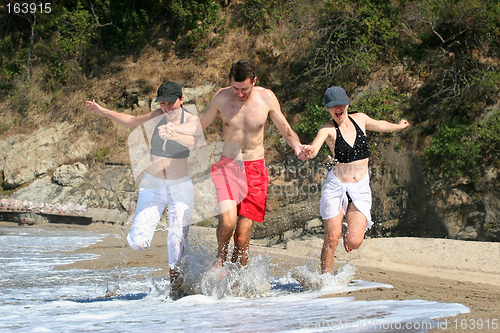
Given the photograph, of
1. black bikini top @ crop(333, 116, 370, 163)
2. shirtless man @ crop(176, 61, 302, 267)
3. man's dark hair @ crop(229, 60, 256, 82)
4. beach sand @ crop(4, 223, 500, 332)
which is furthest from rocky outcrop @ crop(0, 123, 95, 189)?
black bikini top @ crop(333, 116, 370, 163)

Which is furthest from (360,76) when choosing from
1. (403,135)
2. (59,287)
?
(59,287)

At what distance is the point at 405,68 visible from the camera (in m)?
12.3

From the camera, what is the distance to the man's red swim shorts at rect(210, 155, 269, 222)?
14.4 feet

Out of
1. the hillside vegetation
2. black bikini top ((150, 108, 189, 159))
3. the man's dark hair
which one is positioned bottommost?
black bikini top ((150, 108, 189, 159))

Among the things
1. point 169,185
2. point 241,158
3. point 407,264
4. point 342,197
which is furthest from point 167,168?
point 407,264

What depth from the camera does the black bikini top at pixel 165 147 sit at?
4434 mm

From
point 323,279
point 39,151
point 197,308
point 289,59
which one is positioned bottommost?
point 197,308

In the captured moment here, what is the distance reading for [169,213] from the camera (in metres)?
4.37

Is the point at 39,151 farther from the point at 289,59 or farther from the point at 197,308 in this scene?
the point at 197,308

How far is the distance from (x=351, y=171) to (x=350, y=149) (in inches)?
8.4

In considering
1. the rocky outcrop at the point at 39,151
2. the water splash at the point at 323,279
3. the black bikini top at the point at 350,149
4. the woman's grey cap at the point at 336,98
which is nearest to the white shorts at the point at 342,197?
the black bikini top at the point at 350,149

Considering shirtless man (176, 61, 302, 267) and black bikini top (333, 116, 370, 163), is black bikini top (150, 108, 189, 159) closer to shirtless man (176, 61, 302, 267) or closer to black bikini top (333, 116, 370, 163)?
shirtless man (176, 61, 302, 267)

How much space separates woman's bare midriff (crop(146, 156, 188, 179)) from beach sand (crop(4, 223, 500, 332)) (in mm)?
918

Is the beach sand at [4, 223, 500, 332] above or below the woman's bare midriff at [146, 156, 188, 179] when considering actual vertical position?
below
